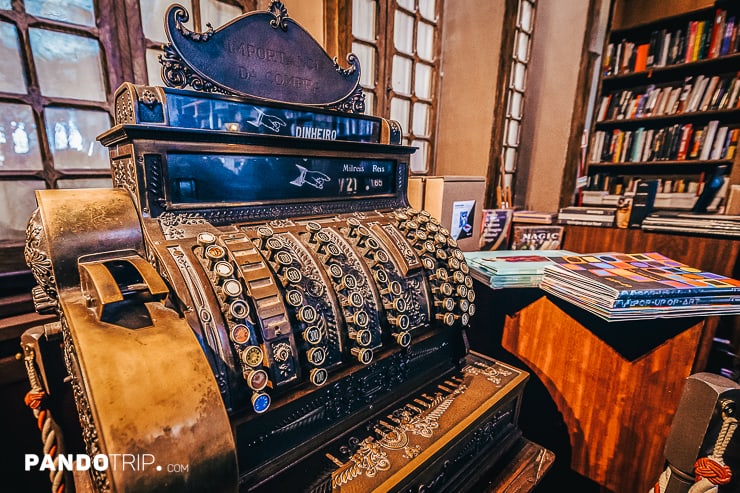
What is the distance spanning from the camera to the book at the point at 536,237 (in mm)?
2809

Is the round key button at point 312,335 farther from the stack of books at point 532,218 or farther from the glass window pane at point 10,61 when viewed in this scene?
the stack of books at point 532,218

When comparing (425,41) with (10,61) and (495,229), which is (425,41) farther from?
(10,61)

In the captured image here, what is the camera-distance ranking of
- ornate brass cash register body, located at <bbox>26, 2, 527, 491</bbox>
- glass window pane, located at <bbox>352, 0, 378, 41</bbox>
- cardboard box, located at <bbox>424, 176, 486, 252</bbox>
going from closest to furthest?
ornate brass cash register body, located at <bbox>26, 2, 527, 491</bbox> → cardboard box, located at <bbox>424, 176, 486, 252</bbox> → glass window pane, located at <bbox>352, 0, 378, 41</bbox>

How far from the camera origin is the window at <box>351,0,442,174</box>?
2662 mm

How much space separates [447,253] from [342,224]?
50 centimetres

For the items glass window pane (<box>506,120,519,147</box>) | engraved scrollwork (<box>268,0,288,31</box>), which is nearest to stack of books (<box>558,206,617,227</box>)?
glass window pane (<box>506,120,519,147</box>)

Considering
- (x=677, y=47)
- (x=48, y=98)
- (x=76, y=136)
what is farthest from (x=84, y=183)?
(x=677, y=47)

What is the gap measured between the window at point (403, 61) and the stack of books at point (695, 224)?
1.96 m

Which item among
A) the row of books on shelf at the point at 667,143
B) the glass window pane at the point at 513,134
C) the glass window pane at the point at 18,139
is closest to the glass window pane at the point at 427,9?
the glass window pane at the point at 513,134

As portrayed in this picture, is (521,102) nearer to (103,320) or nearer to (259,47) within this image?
(259,47)

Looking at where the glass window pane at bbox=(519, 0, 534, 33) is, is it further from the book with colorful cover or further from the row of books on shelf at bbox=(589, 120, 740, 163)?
the book with colorful cover

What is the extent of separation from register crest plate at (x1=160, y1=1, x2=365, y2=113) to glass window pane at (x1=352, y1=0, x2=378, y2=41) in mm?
1216

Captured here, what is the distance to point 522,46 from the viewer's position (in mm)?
3701

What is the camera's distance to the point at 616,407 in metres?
1.65
